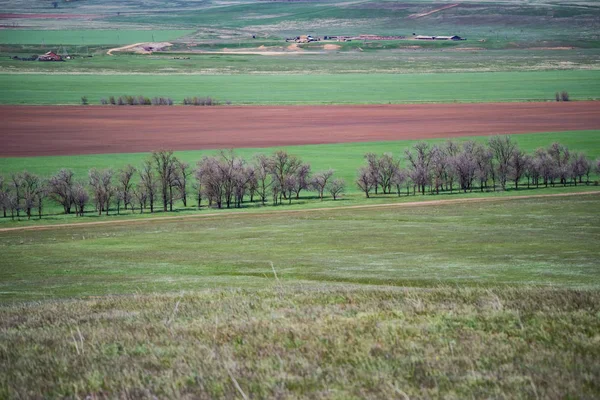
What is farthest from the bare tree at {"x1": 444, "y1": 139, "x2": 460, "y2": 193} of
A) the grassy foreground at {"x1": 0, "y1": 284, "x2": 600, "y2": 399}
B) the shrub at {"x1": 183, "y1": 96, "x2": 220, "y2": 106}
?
the grassy foreground at {"x1": 0, "y1": 284, "x2": 600, "y2": 399}

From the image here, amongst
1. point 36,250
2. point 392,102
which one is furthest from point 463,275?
point 392,102

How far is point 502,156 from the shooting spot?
8538 centimetres

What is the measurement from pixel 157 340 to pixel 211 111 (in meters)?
119

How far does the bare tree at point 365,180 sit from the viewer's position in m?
80.7

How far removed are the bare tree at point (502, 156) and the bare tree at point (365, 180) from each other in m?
13.7

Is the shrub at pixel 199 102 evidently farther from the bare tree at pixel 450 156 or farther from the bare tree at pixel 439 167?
the bare tree at pixel 439 167

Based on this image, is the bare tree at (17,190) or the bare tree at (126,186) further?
the bare tree at (126,186)

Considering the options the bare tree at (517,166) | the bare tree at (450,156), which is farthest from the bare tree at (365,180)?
the bare tree at (517,166)

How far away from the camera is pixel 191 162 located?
9131cm

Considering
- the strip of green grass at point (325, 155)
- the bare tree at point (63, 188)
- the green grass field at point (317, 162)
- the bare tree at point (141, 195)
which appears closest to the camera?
the bare tree at point (63, 188)

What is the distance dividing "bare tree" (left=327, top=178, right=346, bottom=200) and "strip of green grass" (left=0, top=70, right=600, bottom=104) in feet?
229

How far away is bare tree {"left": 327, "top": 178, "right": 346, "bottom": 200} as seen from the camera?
78.9 m

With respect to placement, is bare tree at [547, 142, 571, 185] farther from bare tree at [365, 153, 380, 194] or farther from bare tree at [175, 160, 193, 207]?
bare tree at [175, 160, 193, 207]

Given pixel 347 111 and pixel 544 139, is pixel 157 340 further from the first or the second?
pixel 347 111
